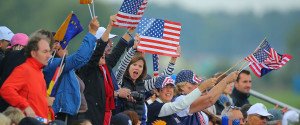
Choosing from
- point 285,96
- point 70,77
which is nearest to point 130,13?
point 70,77

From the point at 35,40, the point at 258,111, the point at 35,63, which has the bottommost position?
the point at 258,111

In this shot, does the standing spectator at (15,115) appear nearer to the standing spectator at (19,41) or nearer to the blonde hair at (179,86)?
the standing spectator at (19,41)

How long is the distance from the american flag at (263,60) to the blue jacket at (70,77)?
15.2 ft

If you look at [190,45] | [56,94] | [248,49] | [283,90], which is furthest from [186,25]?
[56,94]

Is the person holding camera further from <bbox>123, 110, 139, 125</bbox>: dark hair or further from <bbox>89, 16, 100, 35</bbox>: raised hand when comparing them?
<bbox>89, 16, 100, 35</bbox>: raised hand

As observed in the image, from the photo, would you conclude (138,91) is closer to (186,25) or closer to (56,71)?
(56,71)

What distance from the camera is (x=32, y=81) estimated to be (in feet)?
45.1

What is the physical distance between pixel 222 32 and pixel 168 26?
6566 cm

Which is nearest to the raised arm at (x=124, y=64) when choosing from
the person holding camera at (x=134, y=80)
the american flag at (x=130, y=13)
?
the person holding camera at (x=134, y=80)

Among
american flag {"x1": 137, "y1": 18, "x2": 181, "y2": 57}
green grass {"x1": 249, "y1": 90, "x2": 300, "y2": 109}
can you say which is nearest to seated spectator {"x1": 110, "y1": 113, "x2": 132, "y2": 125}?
american flag {"x1": 137, "y1": 18, "x2": 181, "y2": 57}

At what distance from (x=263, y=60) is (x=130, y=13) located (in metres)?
3.27

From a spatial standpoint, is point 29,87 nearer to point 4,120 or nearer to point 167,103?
point 4,120

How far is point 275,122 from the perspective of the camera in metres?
18.2

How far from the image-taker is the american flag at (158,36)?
1731cm
